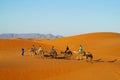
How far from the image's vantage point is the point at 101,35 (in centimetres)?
6588

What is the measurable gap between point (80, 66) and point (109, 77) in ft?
12.6

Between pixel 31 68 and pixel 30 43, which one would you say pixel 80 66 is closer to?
pixel 31 68

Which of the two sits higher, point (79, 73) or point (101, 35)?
point (101, 35)

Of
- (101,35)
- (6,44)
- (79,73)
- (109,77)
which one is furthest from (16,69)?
(101,35)

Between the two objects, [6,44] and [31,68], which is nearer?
[31,68]

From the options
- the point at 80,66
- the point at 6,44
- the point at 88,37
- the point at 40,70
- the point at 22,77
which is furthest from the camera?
the point at 88,37

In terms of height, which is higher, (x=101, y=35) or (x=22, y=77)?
(x=101, y=35)

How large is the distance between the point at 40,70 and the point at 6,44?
27.4 m

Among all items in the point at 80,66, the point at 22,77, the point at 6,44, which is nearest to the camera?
the point at 22,77

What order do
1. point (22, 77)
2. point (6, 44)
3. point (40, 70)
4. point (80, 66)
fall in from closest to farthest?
1. point (22, 77)
2. point (40, 70)
3. point (80, 66)
4. point (6, 44)

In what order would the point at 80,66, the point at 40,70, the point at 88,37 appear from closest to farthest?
the point at 40,70, the point at 80,66, the point at 88,37

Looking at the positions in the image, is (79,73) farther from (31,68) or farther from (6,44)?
(6,44)

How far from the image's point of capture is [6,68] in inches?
758

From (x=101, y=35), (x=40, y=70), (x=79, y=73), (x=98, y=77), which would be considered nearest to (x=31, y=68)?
(x=40, y=70)
